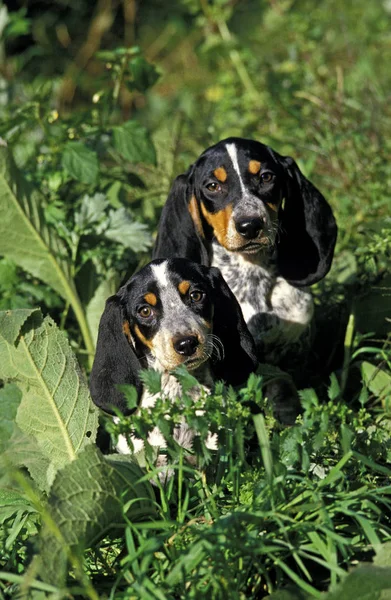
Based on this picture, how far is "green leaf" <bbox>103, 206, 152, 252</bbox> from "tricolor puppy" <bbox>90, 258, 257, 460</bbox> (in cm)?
144

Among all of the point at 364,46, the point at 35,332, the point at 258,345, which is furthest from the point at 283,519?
the point at 364,46

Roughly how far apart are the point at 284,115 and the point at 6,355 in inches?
204

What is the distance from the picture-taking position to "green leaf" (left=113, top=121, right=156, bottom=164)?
6.38 metres

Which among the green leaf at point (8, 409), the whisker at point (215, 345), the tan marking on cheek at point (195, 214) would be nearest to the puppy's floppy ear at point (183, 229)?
the tan marking on cheek at point (195, 214)

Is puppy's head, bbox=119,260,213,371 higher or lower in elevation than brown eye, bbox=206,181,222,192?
lower

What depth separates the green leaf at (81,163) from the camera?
6180 millimetres

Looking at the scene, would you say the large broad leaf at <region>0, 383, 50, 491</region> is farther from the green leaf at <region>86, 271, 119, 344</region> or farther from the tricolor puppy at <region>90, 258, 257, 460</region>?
the green leaf at <region>86, 271, 119, 344</region>

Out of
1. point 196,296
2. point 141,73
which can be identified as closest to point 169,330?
point 196,296

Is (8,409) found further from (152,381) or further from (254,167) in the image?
(254,167)

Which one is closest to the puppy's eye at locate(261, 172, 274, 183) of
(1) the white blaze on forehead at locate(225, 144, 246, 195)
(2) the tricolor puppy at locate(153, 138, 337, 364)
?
→ (2) the tricolor puppy at locate(153, 138, 337, 364)

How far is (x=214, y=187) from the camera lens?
17.5 feet

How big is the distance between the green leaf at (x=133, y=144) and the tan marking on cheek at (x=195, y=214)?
1.03 metres

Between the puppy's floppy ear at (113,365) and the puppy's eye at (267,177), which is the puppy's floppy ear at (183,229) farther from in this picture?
the puppy's floppy ear at (113,365)

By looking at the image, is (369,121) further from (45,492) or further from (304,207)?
(45,492)
